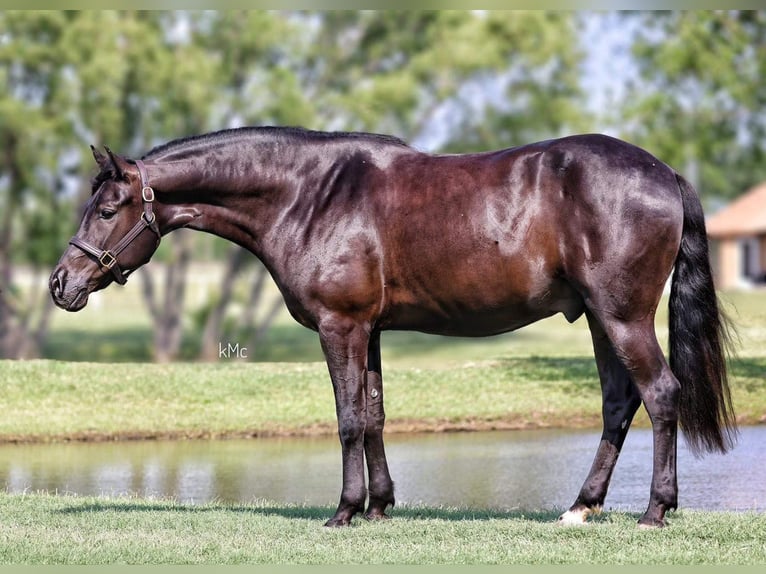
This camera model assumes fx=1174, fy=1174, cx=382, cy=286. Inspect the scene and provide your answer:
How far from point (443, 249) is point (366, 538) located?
1.71 m

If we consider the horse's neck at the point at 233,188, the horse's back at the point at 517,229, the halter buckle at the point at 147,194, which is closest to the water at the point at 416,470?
the horse's back at the point at 517,229

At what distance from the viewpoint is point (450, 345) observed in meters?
22.8

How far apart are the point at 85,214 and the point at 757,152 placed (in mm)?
16498

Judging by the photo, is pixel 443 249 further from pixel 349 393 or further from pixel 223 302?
pixel 223 302

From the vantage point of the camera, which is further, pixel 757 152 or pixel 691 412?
pixel 757 152

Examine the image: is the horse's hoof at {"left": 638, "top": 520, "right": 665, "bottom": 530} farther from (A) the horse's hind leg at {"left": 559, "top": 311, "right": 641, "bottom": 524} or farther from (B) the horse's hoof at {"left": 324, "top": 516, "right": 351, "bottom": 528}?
(B) the horse's hoof at {"left": 324, "top": 516, "right": 351, "bottom": 528}

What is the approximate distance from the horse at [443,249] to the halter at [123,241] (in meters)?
0.01

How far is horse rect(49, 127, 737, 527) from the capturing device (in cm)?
662

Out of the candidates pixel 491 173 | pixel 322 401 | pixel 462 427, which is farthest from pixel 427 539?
pixel 322 401

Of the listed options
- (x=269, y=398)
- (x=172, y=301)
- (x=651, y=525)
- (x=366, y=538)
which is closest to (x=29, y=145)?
(x=172, y=301)

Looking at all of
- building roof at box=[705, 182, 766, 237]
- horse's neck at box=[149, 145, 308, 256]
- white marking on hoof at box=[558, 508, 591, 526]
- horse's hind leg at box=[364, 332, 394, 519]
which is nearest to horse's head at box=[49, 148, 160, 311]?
horse's neck at box=[149, 145, 308, 256]

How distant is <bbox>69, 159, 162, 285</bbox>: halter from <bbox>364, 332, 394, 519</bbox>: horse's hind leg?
154 centimetres

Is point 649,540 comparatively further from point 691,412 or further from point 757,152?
point 757,152

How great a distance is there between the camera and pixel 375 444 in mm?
7242
